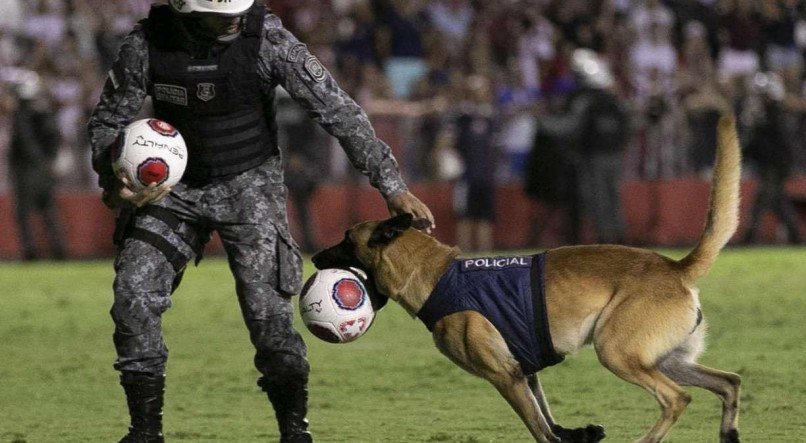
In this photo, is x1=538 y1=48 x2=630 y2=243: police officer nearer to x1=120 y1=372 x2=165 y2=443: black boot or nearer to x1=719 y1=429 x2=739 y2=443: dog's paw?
x1=719 y1=429 x2=739 y2=443: dog's paw

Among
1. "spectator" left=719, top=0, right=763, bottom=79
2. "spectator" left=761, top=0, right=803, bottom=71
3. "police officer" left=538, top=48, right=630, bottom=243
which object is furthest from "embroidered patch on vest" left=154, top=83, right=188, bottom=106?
"spectator" left=761, top=0, right=803, bottom=71

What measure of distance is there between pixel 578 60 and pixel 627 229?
293 centimetres

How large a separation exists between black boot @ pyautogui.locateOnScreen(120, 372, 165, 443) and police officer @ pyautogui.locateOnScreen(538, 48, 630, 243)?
42.3ft

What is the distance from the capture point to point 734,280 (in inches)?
616

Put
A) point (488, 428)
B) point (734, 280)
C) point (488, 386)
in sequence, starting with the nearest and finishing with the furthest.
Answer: point (488, 428) < point (488, 386) < point (734, 280)

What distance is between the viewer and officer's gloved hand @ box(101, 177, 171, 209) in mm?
6469

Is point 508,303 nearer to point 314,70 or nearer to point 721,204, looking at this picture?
point 721,204

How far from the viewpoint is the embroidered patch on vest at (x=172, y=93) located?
6594 millimetres

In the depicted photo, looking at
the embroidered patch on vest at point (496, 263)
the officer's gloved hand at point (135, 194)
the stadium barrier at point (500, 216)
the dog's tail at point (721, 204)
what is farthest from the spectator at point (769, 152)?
the officer's gloved hand at point (135, 194)

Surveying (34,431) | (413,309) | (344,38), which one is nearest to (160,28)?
(413,309)

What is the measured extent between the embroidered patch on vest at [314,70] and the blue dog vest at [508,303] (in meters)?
1.07

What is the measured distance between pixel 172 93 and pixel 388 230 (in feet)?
3.88

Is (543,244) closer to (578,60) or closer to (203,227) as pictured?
(578,60)

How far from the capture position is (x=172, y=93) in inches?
260
